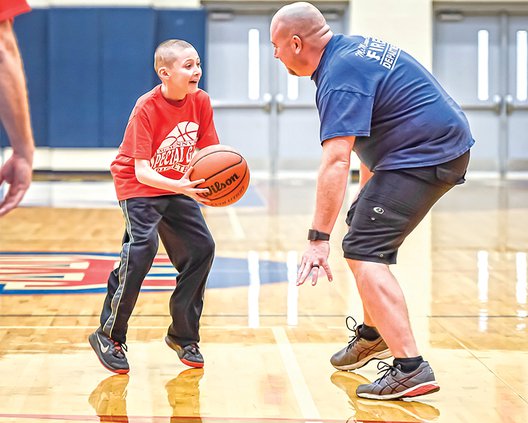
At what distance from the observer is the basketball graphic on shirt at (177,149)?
14.8 feet

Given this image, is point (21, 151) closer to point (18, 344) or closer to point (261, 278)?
point (18, 344)

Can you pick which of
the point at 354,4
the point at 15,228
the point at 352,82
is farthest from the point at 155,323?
the point at 354,4

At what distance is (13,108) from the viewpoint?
10.1ft

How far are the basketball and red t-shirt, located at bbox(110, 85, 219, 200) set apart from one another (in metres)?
0.16

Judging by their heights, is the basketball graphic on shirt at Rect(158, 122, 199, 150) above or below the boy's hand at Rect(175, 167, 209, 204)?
above

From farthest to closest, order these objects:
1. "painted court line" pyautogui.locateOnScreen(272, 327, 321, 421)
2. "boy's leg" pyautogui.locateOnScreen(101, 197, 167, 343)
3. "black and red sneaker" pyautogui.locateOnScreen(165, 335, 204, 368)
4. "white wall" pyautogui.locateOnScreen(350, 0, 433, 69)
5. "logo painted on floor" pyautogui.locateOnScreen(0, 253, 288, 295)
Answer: "white wall" pyautogui.locateOnScreen(350, 0, 433, 69), "logo painted on floor" pyautogui.locateOnScreen(0, 253, 288, 295), "black and red sneaker" pyautogui.locateOnScreen(165, 335, 204, 368), "boy's leg" pyautogui.locateOnScreen(101, 197, 167, 343), "painted court line" pyautogui.locateOnScreen(272, 327, 321, 421)

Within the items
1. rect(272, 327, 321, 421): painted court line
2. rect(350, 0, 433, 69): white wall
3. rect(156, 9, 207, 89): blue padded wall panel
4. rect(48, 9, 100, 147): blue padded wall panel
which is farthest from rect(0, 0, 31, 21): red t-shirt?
rect(350, 0, 433, 69): white wall

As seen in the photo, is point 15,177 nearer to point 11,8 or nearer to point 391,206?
point 11,8

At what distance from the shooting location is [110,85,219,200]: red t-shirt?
4441 millimetres

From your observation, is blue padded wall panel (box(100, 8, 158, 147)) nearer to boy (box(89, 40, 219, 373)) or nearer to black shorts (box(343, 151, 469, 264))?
boy (box(89, 40, 219, 373))

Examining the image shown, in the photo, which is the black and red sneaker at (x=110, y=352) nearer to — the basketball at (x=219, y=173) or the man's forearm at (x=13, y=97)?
the basketball at (x=219, y=173)

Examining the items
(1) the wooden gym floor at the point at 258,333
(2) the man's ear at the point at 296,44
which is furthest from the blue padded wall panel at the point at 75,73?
(2) the man's ear at the point at 296,44

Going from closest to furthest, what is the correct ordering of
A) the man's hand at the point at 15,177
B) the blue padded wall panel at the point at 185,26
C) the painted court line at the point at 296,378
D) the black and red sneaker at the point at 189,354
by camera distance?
the man's hand at the point at 15,177, the painted court line at the point at 296,378, the black and red sneaker at the point at 189,354, the blue padded wall panel at the point at 185,26

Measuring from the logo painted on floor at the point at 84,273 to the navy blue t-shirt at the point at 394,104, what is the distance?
3.01m
